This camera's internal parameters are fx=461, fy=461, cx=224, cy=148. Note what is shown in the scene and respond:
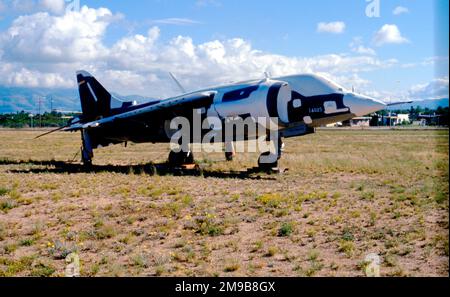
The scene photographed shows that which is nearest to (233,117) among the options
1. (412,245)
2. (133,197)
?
(133,197)

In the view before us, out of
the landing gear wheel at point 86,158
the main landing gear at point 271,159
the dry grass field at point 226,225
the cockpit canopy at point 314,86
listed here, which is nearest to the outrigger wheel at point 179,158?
the main landing gear at point 271,159

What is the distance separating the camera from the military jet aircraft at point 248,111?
21047 millimetres

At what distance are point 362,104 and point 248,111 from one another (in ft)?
17.1

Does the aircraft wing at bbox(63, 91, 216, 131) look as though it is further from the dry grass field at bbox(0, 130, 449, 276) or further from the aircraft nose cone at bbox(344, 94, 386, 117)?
the aircraft nose cone at bbox(344, 94, 386, 117)

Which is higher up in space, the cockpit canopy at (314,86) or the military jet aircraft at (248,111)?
the cockpit canopy at (314,86)

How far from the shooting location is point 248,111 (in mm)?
21984

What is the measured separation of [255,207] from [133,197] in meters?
4.50

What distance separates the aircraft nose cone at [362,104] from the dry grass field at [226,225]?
3054mm

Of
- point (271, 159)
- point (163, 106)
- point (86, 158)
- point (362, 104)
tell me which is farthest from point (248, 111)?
point (86, 158)

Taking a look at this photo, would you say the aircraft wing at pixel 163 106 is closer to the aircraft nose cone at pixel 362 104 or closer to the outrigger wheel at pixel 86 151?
the outrigger wheel at pixel 86 151

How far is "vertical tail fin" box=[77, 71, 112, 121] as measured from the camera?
28.7 meters

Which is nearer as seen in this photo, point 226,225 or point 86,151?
point 226,225

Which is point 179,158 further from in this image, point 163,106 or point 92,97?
point 92,97

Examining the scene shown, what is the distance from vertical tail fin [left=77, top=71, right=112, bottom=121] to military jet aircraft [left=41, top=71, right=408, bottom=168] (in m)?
1.75
